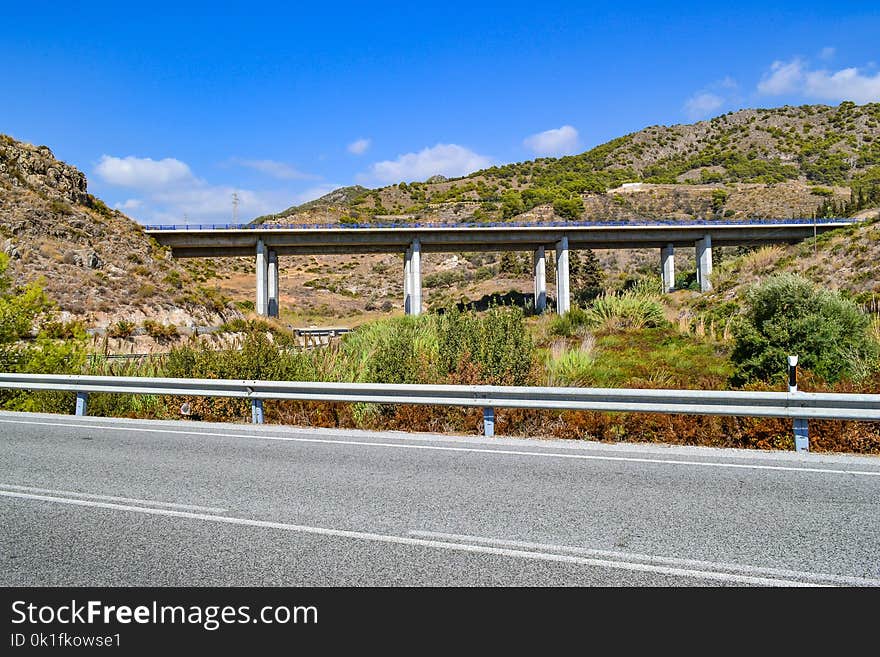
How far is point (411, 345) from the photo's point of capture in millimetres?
13883

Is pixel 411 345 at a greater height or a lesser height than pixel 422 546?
greater

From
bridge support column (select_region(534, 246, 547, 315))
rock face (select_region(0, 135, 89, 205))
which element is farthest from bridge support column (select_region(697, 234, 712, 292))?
rock face (select_region(0, 135, 89, 205))

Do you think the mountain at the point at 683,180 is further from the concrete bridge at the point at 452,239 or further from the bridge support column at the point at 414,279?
the bridge support column at the point at 414,279

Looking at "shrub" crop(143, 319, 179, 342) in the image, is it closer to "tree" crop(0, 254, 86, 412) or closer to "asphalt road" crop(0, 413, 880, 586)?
"tree" crop(0, 254, 86, 412)

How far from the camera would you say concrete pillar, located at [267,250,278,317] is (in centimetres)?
6144

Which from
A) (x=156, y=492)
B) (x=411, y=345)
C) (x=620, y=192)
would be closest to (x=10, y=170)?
Answer: (x=411, y=345)

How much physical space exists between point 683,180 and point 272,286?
278ft

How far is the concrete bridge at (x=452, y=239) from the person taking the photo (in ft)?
201

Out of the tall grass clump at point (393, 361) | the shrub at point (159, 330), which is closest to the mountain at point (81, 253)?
the shrub at point (159, 330)

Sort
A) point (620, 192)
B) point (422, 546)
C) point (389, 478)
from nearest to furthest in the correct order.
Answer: point (422, 546) < point (389, 478) < point (620, 192)

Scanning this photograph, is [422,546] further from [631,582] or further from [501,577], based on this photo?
[631,582]

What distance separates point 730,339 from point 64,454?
18.1 meters

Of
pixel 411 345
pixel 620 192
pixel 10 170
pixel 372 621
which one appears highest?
pixel 620 192

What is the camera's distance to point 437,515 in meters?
5.80
